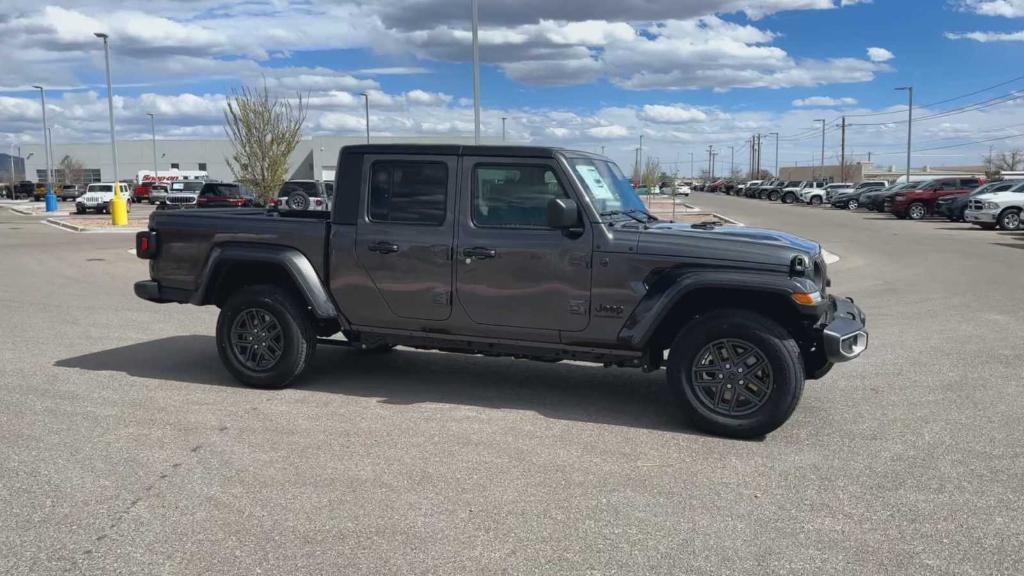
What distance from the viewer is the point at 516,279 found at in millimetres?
5957

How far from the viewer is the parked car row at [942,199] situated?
27.4 meters

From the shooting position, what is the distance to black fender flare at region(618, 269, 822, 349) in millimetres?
5363

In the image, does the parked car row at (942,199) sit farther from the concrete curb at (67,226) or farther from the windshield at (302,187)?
the concrete curb at (67,226)

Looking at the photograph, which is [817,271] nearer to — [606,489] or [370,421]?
[606,489]

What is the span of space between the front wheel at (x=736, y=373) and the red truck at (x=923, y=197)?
3344 cm

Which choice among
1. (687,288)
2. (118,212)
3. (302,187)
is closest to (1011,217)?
(302,187)

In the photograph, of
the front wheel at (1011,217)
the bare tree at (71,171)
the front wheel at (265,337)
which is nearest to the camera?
the front wheel at (265,337)

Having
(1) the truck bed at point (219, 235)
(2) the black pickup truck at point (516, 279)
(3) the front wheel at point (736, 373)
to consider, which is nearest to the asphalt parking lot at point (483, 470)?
(3) the front wheel at point (736, 373)

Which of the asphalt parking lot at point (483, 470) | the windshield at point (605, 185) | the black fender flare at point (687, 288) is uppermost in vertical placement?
the windshield at point (605, 185)

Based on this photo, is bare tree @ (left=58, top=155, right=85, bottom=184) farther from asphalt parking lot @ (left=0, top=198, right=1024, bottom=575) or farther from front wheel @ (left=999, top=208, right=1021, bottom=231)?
asphalt parking lot @ (left=0, top=198, right=1024, bottom=575)

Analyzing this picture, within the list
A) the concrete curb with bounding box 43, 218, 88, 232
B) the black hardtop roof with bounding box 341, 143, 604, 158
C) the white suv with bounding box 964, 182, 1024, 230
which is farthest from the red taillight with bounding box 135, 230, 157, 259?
the white suv with bounding box 964, 182, 1024, 230

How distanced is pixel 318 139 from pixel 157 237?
89756 millimetres

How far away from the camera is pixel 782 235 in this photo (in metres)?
5.99

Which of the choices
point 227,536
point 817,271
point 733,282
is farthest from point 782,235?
point 227,536
